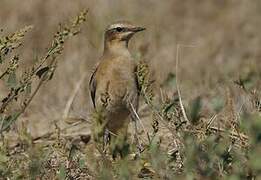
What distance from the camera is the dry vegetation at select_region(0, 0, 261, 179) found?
4.93 meters

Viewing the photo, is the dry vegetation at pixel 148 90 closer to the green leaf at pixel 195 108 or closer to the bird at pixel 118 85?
the green leaf at pixel 195 108

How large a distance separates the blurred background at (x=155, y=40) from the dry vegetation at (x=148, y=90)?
19mm

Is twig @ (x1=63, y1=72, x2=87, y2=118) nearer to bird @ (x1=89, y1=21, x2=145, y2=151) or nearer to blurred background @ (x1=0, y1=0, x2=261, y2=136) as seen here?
blurred background @ (x1=0, y1=0, x2=261, y2=136)

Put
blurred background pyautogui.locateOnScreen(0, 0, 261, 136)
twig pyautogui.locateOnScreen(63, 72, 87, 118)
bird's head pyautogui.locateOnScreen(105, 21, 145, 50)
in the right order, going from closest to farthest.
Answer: bird's head pyautogui.locateOnScreen(105, 21, 145, 50) → twig pyautogui.locateOnScreen(63, 72, 87, 118) → blurred background pyautogui.locateOnScreen(0, 0, 261, 136)

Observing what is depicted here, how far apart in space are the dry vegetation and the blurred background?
0.06 feet

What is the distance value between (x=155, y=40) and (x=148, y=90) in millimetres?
4888

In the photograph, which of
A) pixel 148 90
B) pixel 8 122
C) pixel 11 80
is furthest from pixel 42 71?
pixel 148 90

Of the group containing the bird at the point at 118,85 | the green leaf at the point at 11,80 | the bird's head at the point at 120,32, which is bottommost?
the bird at the point at 118,85

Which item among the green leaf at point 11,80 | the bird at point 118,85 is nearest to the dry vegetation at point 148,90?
the green leaf at point 11,80

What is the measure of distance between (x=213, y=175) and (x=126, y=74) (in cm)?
295

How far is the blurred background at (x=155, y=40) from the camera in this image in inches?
356

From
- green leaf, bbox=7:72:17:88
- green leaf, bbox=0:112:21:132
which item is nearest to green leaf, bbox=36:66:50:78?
green leaf, bbox=7:72:17:88

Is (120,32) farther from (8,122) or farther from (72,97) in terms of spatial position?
(8,122)

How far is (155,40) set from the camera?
10.6 m
